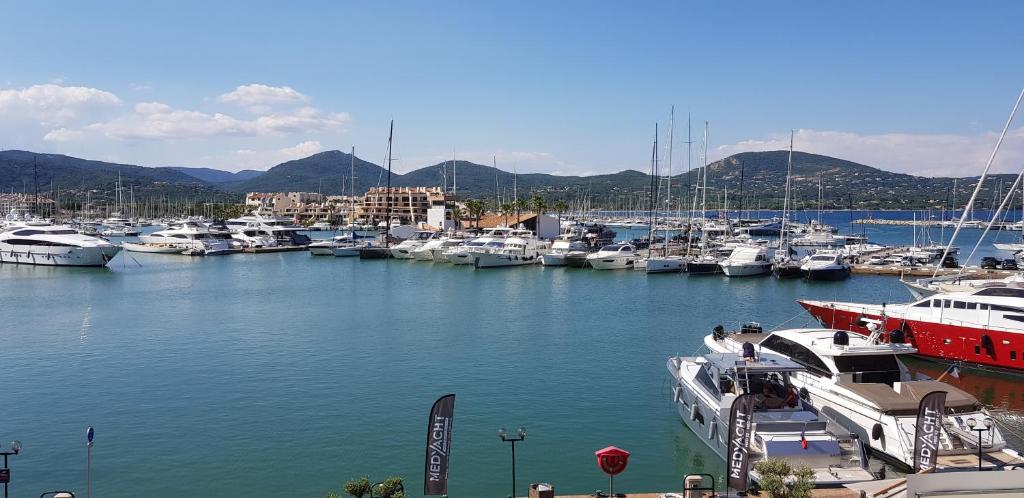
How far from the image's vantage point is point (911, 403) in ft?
61.4

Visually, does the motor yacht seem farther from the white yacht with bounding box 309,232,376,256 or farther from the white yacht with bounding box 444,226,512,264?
the white yacht with bounding box 309,232,376,256

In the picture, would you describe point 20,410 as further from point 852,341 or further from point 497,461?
point 852,341

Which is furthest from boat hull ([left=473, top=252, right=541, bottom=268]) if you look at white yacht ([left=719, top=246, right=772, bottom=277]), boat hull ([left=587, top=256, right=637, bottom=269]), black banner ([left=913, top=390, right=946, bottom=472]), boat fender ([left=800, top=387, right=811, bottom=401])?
black banner ([left=913, top=390, right=946, bottom=472])

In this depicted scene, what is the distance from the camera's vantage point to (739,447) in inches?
617

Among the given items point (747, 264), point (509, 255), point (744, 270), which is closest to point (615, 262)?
point (509, 255)

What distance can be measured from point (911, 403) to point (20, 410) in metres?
28.5

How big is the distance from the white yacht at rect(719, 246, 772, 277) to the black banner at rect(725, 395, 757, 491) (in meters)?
55.8

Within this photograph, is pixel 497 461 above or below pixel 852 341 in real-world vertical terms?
below

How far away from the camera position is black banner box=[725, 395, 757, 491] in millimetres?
15617

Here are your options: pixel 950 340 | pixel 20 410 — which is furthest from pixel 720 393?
pixel 20 410

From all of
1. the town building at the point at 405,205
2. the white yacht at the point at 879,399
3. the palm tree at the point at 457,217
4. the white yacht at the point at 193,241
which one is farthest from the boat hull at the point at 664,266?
the town building at the point at 405,205

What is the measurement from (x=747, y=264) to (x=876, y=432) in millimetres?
52649

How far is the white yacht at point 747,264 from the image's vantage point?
69500mm

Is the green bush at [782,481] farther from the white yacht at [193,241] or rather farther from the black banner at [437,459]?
the white yacht at [193,241]
